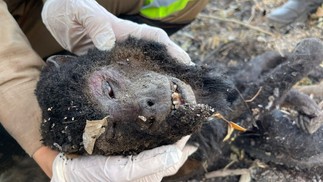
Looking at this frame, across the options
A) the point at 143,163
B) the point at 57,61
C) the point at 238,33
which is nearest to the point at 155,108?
the point at 143,163

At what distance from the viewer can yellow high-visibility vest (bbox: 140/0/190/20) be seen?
2436mm

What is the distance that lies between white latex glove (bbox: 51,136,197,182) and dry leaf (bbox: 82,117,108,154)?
16 cm

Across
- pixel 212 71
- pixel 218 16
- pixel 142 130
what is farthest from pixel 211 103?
pixel 218 16

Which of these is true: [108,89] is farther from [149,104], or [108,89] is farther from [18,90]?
[18,90]

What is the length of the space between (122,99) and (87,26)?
21.0 inches

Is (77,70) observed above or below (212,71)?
above

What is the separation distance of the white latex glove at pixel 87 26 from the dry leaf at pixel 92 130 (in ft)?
1.53

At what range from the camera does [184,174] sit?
7.41 feet

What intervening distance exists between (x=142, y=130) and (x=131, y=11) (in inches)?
46.8

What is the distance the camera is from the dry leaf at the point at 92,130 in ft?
Result: 4.45

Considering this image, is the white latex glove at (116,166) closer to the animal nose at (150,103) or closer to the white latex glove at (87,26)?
the animal nose at (150,103)

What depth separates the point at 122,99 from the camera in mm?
1439

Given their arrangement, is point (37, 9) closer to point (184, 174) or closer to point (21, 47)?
point (21, 47)

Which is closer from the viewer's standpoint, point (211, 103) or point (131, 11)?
point (211, 103)
